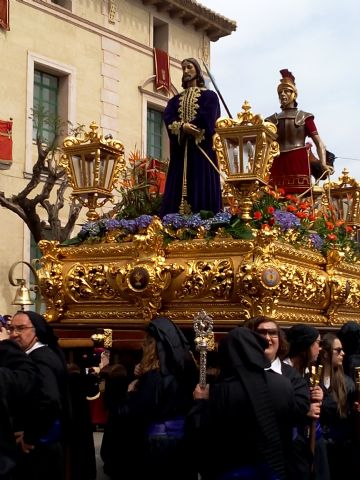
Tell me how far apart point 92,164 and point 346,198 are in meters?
3.36

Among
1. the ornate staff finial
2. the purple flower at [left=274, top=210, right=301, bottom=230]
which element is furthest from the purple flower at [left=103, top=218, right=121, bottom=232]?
the ornate staff finial

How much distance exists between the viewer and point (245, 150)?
7.67 m

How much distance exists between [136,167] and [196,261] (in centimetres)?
241

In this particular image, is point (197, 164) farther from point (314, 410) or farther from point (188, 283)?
point (314, 410)

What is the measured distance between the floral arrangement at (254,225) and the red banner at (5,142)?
437 inches

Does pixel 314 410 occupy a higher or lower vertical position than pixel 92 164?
lower

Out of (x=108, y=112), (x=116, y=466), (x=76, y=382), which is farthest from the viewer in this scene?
(x=108, y=112)

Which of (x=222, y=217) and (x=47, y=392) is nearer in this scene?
(x=47, y=392)

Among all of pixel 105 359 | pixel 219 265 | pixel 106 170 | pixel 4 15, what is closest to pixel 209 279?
pixel 219 265

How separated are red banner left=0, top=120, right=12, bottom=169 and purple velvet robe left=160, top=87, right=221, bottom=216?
1139cm

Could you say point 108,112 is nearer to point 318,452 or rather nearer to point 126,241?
point 126,241

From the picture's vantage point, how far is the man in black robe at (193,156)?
848 cm

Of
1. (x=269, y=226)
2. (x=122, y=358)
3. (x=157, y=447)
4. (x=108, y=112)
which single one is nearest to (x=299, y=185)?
(x=269, y=226)

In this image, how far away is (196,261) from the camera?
24.5 feet
